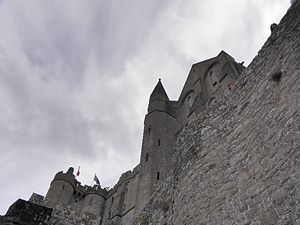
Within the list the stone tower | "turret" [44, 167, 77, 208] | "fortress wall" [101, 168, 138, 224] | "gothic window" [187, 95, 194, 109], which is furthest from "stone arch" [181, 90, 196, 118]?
"turret" [44, 167, 77, 208]

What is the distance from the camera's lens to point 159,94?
27891mm

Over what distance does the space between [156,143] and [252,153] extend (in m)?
18.4

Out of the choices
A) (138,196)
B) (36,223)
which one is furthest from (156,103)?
(36,223)

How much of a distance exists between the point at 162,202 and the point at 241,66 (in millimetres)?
18881

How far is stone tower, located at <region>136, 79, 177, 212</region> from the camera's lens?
19078mm

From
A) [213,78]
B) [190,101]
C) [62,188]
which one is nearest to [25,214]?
[213,78]

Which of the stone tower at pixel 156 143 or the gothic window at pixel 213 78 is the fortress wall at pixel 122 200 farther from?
the gothic window at pixel 213 78

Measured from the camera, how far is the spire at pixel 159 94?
89.3 ft

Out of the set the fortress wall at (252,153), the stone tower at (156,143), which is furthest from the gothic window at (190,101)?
the fortress wall at (252,153)

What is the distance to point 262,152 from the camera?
12.2 ft

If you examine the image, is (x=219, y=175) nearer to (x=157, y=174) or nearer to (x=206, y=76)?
(x=157, y=174)

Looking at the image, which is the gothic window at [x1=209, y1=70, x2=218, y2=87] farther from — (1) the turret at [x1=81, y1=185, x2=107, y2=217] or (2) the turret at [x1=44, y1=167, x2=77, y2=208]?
(2) the turret at [x1=44, y1=167, x2=77, y2=208]

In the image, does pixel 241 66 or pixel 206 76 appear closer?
pixel 241 66

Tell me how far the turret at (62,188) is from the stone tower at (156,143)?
11420 mm
